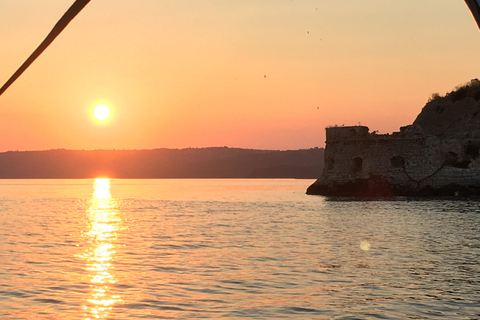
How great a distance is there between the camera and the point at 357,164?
5069 cm

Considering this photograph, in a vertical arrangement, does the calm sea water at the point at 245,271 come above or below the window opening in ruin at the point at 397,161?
below

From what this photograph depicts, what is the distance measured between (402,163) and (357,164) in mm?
3559

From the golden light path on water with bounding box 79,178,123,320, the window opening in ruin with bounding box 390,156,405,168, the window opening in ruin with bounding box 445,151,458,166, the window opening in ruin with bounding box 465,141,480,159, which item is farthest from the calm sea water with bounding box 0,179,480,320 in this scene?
the window opening in ruin with bounding box 465,141,480,159

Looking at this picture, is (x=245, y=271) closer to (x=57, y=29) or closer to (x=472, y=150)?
(x=57, y=29)

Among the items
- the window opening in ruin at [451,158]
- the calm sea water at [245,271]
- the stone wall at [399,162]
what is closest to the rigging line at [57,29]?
the calm sea water at [245,271]

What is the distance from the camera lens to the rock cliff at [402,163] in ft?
155

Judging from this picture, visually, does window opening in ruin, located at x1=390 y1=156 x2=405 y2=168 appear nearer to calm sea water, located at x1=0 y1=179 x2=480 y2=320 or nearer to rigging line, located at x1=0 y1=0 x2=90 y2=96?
calm sea water, located at x1=0 y1=179 x2=480 y2=320

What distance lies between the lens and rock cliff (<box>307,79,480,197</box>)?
47375 mm

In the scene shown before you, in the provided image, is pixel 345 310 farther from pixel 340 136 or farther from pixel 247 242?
pixel 340 136

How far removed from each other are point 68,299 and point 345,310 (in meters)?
4.83

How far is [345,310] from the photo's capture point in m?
11.0

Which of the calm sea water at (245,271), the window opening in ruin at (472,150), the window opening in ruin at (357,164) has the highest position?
the window opening in ruin at (472,150)

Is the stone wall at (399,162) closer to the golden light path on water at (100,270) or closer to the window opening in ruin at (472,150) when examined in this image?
the window opening in ruin at (472,150)

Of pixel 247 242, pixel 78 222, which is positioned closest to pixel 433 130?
pixel 78 222
